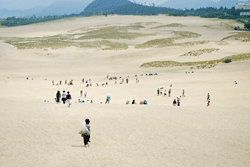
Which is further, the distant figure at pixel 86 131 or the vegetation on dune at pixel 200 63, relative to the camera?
the vegetation on dune at pixel 200 63

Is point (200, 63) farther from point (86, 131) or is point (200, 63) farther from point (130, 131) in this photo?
point (86, 131)

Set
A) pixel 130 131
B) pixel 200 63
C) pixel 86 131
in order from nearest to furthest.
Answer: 1. pixel 86 131
2. pixel 130 131
3. pixel 200 63

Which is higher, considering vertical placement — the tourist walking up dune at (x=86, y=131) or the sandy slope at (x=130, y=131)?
the tourist walking up dune at (x=86, y=131)

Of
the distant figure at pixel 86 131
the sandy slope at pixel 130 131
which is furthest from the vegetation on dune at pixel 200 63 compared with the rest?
the distant figure at pixel 86 131

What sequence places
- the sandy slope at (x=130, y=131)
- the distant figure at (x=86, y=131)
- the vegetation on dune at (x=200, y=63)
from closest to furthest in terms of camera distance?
1. the sandy slope at (x=130, y=131)
2. the distant figure at (x=86, y=131)
3. the vegetation on dune at (x=200, y=63)

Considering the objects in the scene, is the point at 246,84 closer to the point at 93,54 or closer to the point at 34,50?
the point at 93,54

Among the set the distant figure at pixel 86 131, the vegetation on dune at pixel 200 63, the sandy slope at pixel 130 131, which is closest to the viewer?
the sandy slope at pixel 130 131

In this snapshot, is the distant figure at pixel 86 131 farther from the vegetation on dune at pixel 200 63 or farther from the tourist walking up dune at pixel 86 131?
the vegetation on dune at pixel 200 63

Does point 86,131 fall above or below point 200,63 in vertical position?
above

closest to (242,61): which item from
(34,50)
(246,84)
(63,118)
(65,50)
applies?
(246,84)

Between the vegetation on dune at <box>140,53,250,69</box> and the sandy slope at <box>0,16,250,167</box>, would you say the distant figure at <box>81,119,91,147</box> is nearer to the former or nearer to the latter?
the sandy slope at <box>0,16,250,167</box>

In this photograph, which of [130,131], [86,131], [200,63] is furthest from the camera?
[200,63]

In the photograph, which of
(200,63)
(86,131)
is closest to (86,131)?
(86,131)

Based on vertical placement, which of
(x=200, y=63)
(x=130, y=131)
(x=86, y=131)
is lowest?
(x=130, y=131)
